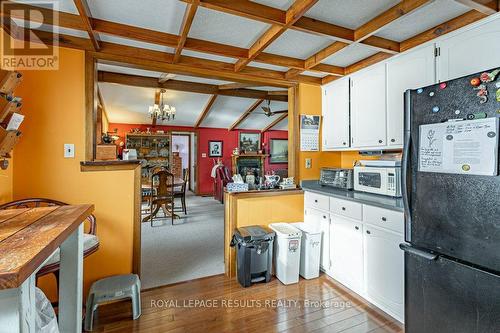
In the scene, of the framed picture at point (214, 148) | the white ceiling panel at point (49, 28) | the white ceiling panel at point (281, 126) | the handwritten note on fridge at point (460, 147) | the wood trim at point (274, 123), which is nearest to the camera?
the handwritten note on fridge at point (460, 147)

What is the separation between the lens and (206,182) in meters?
8.09

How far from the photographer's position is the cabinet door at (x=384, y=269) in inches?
74.1

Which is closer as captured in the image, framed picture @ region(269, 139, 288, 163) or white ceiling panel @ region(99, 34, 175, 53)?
white ceiling panel @ region(99, 34, 175, 53)

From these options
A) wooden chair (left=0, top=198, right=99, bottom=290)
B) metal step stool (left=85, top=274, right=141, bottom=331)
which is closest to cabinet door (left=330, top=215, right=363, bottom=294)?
metal step stool (left=85, top=274, right=141, bottom=331)

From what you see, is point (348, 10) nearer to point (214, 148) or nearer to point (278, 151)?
point (214, 148)

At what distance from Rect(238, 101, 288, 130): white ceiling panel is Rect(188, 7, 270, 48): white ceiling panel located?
4.62 metres

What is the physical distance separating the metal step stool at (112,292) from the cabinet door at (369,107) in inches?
102

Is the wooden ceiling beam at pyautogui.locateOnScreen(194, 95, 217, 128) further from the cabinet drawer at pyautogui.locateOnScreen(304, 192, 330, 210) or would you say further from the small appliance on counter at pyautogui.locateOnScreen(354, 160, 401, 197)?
the small appliance on counter at pyautogui.locateOnScreen(354, 160, 401, 197)

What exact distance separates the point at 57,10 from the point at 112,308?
2.42m

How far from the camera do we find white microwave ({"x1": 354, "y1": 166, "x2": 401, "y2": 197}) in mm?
2158

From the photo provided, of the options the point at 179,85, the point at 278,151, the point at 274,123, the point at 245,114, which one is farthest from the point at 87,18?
the point at 278,151

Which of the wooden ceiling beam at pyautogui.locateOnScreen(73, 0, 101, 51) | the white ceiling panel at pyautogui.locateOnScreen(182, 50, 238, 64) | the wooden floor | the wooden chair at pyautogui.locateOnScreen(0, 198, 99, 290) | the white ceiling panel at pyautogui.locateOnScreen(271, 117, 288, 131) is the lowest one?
the wooden floor

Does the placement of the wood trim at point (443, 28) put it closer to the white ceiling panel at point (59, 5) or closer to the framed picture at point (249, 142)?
the white ceiling panel at point (59, 5)

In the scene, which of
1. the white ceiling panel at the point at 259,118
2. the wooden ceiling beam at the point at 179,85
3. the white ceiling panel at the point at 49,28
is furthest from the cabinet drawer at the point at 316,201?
the white ceiling panel at the point at 259,118
